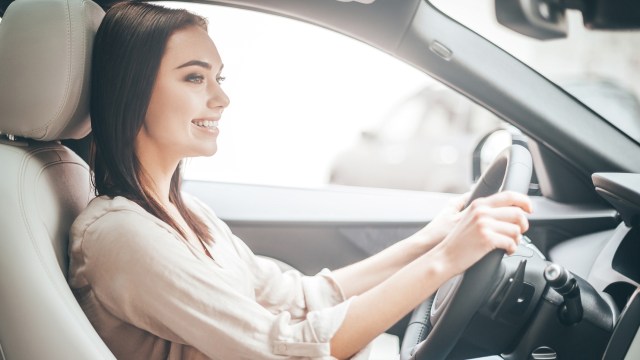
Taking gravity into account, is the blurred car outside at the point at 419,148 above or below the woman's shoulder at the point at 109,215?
below

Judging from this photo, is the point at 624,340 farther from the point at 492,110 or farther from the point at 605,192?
the point at 492,110

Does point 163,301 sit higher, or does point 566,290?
point 566,290

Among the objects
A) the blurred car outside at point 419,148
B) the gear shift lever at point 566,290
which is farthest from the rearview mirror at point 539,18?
the blurred car outside at point 419,148

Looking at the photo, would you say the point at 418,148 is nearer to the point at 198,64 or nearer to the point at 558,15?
the point at 198,64

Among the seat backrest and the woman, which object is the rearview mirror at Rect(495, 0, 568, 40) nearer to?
the woman

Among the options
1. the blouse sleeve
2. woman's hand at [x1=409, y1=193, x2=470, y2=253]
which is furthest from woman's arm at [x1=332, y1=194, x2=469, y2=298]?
A: the blouse sleeve

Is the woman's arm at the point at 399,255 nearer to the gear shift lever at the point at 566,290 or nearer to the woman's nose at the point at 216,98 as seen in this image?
the gear shift lever at the point at 566,290

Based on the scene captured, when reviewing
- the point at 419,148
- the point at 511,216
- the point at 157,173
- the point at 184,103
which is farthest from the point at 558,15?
the point at 419,148

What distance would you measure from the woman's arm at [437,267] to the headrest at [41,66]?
2.09ft

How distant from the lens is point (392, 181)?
18.3 feet

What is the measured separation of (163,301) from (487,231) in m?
0.56

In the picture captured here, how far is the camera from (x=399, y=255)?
5.40 feet

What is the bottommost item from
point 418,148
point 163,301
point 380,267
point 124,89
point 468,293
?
point 418,148

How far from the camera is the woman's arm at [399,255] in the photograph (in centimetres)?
159
